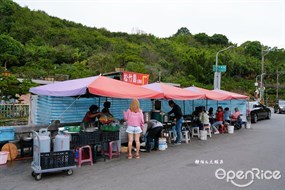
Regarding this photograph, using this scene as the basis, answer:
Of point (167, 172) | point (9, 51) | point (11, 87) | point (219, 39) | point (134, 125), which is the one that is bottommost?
point (167, 172)

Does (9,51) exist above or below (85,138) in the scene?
above

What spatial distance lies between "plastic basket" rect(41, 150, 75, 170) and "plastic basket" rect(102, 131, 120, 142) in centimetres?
161

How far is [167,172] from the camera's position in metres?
6.81

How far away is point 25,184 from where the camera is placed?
18.9 ft

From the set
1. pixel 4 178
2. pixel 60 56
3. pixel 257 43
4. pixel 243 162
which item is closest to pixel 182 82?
pixel 60 56

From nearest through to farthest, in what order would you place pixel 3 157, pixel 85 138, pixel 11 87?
pixel 3 157, pixel 85 138, pixel 11 87

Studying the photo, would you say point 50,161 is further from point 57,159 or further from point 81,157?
point 81,157

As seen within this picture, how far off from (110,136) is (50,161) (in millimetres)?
2286

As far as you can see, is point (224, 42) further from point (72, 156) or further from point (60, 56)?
point (72, 156)

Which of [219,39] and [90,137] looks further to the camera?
[219,39]

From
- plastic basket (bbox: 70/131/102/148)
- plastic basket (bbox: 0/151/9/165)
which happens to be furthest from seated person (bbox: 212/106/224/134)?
plastic basket (bbox: 0/151/9/165)

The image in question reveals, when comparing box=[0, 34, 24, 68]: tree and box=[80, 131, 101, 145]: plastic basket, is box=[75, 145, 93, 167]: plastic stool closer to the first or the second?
box=[80, 131, 101, 145]: plastic basket

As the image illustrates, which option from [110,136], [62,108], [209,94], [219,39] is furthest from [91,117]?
[219,39]

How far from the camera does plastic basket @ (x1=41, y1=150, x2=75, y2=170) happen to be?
6098mm
